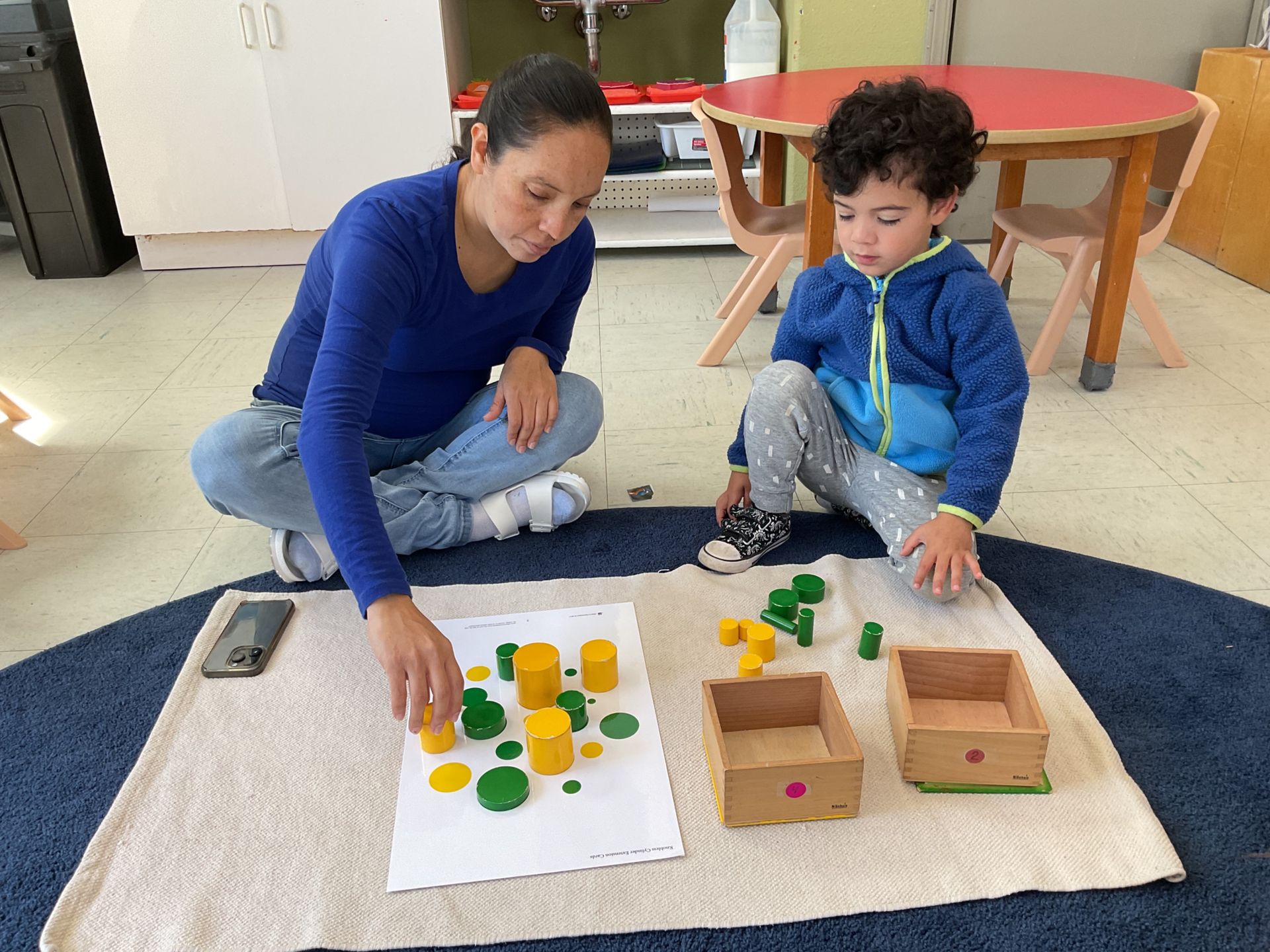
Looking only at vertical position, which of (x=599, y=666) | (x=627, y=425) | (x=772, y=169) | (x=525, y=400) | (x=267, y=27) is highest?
(x=267, y=27)

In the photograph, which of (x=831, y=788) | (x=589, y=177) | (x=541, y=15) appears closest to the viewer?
(x=831, y=788)

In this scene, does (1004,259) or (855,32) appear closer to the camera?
(1004,259)

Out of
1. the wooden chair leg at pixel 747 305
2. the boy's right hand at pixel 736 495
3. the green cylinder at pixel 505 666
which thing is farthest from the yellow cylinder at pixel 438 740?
the wooden chair leg at pixel 747 305

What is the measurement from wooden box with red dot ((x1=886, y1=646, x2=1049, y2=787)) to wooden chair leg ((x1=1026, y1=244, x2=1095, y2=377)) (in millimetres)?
1202

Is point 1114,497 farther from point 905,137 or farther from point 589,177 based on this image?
point 589,177

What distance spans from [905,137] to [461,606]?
2.74ft

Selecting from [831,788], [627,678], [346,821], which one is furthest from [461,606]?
[831,788]

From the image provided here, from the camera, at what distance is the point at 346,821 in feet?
3.37

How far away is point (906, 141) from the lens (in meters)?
1.21

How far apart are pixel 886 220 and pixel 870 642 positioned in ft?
1.76

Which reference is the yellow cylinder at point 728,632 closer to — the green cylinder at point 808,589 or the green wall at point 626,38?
the green cylinder at point 808,589

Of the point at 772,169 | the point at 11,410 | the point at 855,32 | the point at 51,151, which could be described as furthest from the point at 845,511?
the point at 51,151

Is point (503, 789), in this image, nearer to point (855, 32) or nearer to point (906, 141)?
point (906, 141)

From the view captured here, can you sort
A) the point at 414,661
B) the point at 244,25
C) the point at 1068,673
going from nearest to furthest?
the point at 414,661, the point at 1068,673, the point at 244,25
